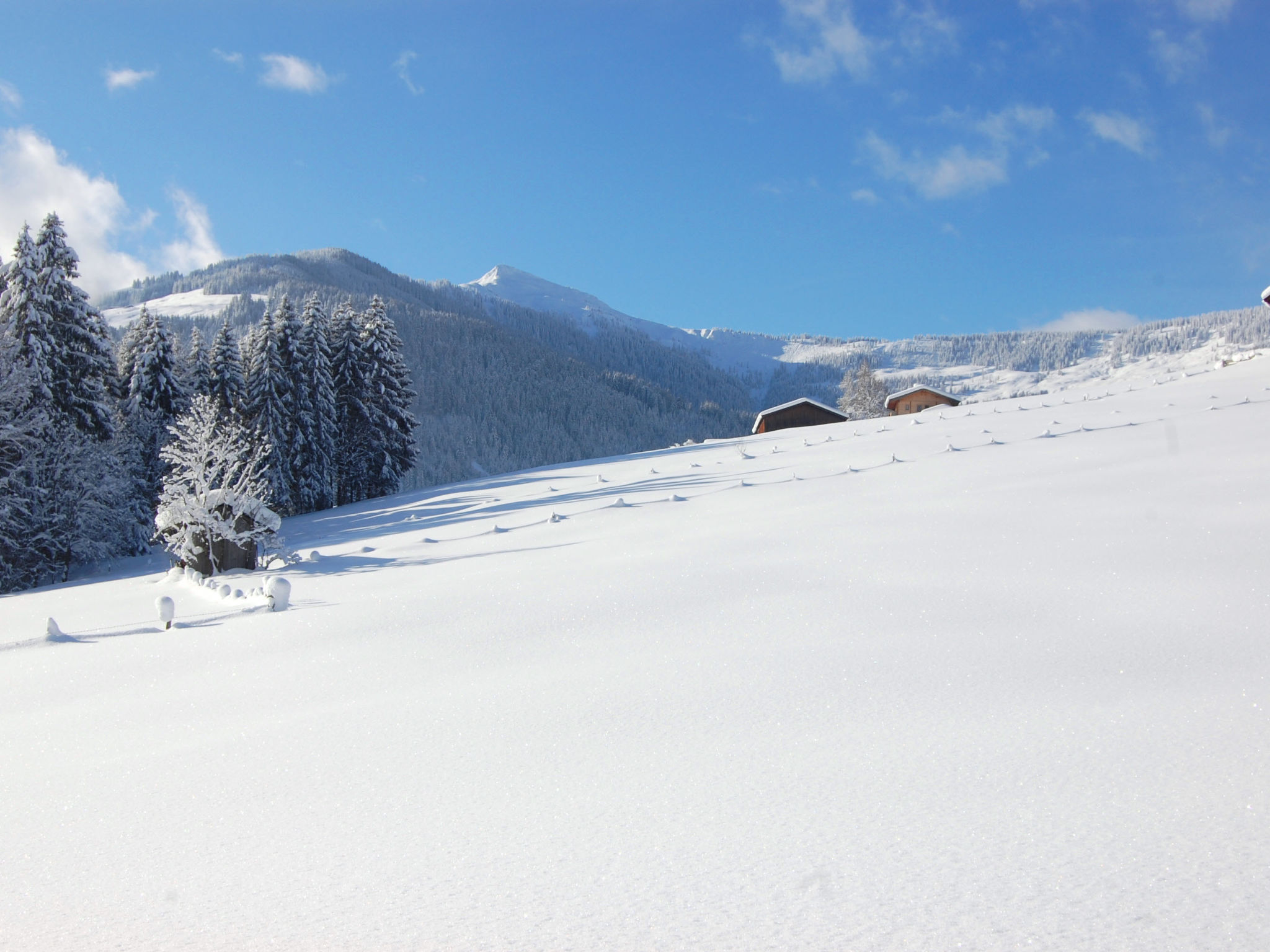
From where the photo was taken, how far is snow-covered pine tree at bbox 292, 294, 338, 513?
3406 centimetres

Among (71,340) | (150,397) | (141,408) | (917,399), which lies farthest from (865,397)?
(71,340)

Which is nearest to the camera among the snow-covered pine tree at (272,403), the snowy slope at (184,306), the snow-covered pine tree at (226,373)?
the snow-covered pine tree at (226,373)

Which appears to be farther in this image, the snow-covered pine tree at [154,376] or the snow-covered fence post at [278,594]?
the snow-covered pine tree at [154,376]

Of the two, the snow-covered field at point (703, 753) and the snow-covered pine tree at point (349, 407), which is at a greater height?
the snow-covered pine tree at point (349, 407)

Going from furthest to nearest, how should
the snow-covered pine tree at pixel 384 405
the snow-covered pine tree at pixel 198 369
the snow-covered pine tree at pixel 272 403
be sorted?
the snow-covered pine tree at pixel 384 405
the snow-covered pine tree at pixel 272 403
the snow-covered pine tree at pixel 198 369

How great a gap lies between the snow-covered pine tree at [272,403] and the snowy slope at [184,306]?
10881 cm

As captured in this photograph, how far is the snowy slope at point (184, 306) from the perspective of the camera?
433 feet

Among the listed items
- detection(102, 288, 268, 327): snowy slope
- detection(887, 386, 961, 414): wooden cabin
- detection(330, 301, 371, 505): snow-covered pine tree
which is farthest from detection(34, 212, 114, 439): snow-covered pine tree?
detection(102, 288, 268, 327): snowy slope

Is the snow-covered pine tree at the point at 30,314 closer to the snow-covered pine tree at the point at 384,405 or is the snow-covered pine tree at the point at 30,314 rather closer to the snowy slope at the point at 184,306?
the snow-covered pine tree at the point at 384,405

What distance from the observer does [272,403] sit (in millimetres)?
33125

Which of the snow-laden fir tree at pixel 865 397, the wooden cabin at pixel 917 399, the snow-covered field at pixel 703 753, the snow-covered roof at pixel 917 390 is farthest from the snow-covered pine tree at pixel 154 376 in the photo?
the snow-covered roof at pixel 917 390

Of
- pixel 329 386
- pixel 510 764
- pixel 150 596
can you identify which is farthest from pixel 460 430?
pixel 510 764

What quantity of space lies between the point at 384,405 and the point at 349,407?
169 cm

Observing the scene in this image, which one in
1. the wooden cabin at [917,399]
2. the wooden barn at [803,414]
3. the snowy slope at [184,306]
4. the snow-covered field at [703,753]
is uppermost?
the snowy slope at [184,306]
